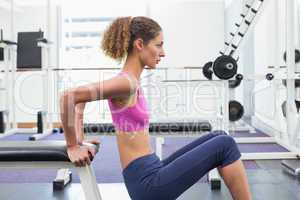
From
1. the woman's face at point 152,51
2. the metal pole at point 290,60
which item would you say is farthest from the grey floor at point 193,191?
the woman's face at point 152,51

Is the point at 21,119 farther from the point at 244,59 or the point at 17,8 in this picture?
the point at 244,59

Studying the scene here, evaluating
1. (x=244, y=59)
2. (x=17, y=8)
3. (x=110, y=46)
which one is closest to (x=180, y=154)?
(x=110, y=46)

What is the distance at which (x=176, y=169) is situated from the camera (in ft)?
4.41

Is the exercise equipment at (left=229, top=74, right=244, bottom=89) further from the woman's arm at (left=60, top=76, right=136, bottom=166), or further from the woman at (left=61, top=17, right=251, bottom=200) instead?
the woman's arm at (left=60, top=76, right=136, bottom=166)

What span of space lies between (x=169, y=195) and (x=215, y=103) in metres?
4.63

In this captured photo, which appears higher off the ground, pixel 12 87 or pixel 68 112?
pixel 12 87

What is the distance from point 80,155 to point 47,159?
0.16 m

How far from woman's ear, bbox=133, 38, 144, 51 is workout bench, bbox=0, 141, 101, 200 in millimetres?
398

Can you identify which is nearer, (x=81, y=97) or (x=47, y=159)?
(x=81, y=97)

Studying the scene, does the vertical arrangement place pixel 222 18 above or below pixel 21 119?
above

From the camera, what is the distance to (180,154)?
1.50m

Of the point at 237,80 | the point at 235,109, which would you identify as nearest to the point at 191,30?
the point at 235,109

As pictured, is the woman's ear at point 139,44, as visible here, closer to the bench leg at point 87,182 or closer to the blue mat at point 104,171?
the bench leg at point 87,182

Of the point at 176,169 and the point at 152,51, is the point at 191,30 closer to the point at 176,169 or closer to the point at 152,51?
the point at 152,51
